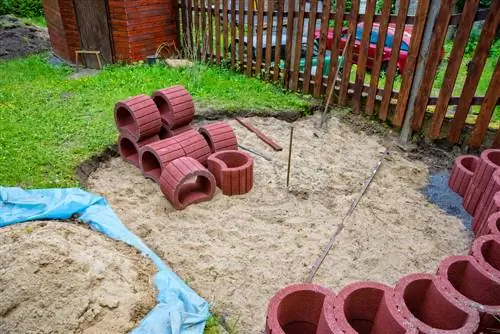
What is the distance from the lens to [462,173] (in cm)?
490

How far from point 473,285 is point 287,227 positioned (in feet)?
6.56

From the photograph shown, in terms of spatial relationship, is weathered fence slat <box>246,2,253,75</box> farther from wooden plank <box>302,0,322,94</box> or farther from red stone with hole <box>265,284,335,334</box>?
red stone with hole <box>265,284,335,334</box>

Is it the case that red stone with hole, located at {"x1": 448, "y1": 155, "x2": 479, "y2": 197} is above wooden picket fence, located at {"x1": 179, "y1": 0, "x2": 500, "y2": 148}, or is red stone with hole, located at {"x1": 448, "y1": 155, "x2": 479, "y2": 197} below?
below

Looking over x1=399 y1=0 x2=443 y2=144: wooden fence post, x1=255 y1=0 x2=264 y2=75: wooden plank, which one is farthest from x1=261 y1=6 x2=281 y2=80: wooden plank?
x1=399 y1=0 x2=443 y2=144: wooden fence post

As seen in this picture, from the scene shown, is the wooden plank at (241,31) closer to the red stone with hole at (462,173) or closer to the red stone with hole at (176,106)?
the red stone with hole at (176,106)

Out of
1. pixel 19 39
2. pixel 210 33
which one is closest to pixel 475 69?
pixel 210 33

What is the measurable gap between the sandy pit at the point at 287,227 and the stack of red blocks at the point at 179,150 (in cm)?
18

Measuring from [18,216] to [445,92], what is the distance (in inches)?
227

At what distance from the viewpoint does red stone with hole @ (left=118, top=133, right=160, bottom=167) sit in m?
5.32

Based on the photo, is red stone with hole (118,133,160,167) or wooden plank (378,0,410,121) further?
wooden plank (378,0,410,121)

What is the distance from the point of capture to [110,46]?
917cm

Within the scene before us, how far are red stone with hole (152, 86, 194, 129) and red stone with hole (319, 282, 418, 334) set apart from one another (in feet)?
12.0

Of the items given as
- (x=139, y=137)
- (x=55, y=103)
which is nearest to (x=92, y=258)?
(x=139, y=137)

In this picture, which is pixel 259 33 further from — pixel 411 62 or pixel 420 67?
pixel 420 67
